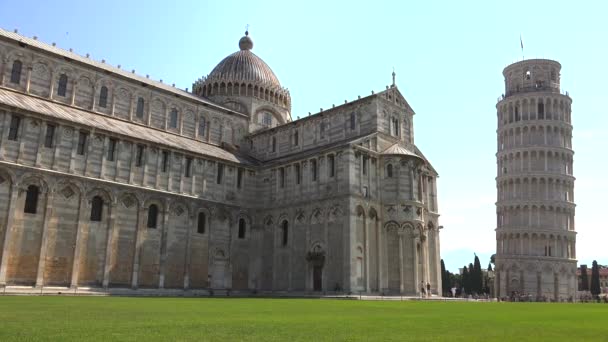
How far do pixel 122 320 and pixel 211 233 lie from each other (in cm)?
3208

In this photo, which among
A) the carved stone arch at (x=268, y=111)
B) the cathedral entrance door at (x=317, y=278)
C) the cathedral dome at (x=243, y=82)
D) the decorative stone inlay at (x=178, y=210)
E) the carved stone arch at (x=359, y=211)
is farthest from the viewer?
the cathedral dome at (x=243, y=82)

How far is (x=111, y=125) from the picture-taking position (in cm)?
4209

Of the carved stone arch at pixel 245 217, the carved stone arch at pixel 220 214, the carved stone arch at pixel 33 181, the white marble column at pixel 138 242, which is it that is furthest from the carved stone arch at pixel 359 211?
the carved stone arch at pixel 33 181

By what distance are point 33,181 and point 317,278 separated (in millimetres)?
22493

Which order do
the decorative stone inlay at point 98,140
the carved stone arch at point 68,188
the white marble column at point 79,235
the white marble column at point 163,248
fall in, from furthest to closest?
the white marble column at point 163,248
the decorative stone inlay at point 98,140
the carved stone arch at point 68,188
the white marble column at point 79,235

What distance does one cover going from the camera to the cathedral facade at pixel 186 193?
1416 inches

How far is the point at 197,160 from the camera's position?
45.0 meters

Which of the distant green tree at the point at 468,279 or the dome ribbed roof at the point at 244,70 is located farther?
the distant green tree at the point at 468,279

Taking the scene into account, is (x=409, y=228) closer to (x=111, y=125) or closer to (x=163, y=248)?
(x=163, y=248)

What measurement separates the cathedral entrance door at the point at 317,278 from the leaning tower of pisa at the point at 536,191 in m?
39.2

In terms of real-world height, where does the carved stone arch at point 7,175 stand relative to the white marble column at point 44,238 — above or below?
above

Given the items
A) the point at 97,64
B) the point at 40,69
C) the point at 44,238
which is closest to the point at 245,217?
the point at 44,238

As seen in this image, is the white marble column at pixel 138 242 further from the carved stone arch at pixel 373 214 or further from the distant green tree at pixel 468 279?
the distant green tree at pixel 468 279

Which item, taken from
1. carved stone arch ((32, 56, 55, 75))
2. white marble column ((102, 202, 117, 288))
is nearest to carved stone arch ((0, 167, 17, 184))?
white marble column ((102, 202, 117, 288))
